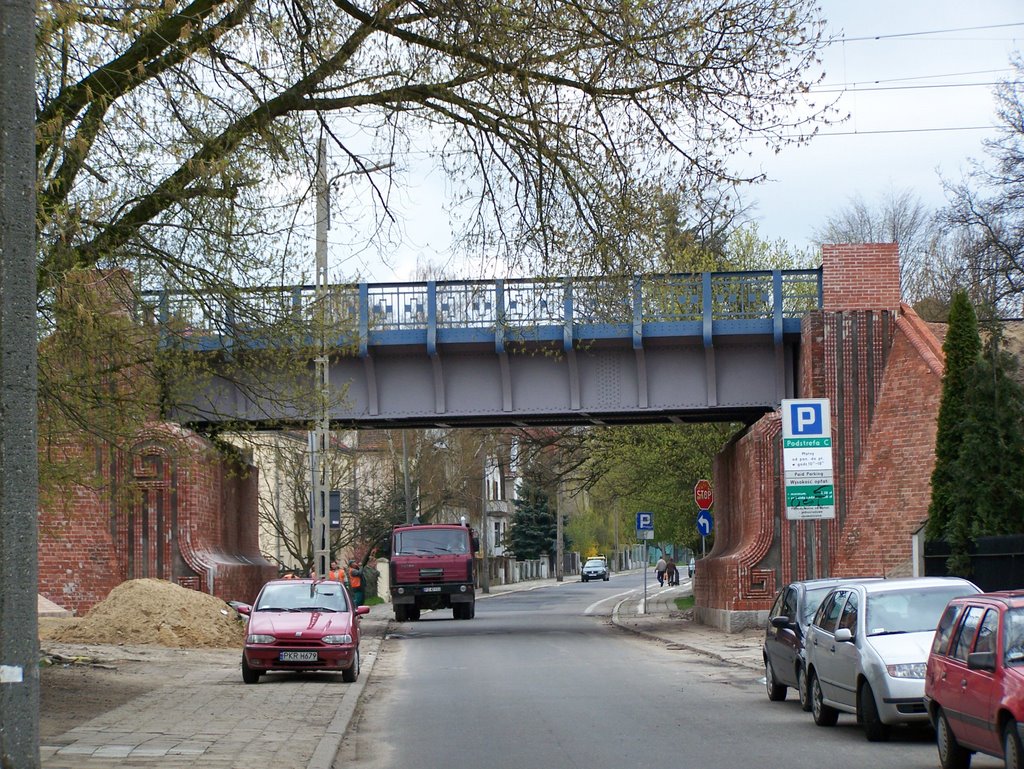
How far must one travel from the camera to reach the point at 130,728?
13.8 metres

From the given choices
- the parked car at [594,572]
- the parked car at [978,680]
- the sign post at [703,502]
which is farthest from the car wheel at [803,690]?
the parked car at [594,572]

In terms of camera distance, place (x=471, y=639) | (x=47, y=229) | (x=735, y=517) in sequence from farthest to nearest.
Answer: (x=735, y=517) < (x=471, y=639) < (x=47, y=229)

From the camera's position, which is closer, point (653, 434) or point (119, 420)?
point (119, 420)

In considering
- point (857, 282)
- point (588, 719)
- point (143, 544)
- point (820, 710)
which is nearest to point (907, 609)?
point (820, 710)

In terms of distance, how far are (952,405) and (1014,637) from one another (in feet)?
49.1

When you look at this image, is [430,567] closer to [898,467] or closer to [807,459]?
[898,467]

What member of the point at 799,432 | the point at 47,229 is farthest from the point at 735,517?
the point at 47,229

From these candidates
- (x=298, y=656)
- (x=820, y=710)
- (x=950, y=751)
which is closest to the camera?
(x=950, y=751)

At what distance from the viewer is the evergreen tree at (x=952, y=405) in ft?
77.7

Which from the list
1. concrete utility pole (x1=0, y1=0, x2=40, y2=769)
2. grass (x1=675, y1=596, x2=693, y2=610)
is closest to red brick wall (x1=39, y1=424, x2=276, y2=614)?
grass (x1=675, y1=596, x2=693, y2=610)

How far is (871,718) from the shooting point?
12844 millimetres

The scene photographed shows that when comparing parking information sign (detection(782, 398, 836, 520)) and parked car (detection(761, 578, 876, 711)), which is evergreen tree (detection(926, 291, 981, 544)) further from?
parked car (detection(761, 578, 876, 711))

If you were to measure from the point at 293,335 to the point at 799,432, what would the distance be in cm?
794

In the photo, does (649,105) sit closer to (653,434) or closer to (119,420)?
(119,420)
